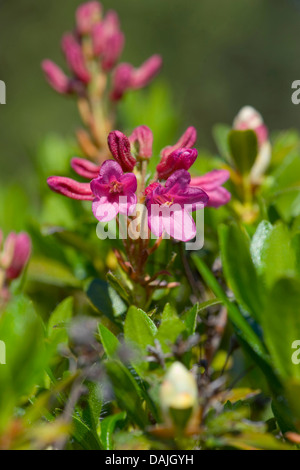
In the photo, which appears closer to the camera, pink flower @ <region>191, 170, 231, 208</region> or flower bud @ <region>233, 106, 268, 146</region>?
pink flower @ <region>191, 170, 231, 208</region>

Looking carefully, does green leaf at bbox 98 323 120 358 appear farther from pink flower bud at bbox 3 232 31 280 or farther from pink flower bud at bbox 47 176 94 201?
pink flower bud at bbox 3 232 31 280

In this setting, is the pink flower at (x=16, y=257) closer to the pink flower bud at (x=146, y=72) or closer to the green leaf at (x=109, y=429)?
the green leaf at (x=109, y=429)

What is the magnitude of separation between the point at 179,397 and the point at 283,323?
0.48ft

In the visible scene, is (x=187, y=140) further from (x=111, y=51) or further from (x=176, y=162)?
(x=111, y=51)

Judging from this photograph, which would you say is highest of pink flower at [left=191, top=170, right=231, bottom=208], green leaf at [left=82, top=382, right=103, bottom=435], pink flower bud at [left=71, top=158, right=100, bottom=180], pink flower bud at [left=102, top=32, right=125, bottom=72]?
pink flower bud at [left=102, top=32, right=125, bottom=72]

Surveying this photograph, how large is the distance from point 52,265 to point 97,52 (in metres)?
0.68

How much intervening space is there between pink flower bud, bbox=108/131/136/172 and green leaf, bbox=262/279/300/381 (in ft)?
0.98

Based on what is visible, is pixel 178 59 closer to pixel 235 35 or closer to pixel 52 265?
pixel 235 35

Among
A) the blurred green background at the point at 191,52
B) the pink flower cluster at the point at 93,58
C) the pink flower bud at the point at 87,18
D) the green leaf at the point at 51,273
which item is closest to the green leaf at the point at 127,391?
the green leaf at the point at 51,273

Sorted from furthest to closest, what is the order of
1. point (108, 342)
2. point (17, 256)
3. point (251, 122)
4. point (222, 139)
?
point (222, 139), point (251, 122), point (17, 256), point (108, 342)

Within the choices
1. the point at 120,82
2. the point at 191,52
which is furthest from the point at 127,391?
the point at 191,52

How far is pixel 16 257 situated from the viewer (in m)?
0.94

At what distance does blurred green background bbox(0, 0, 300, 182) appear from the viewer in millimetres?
8594

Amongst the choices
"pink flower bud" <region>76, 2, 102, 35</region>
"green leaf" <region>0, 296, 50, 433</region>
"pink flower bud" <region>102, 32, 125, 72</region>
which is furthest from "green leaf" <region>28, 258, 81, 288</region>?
"pink flower bud" <region>76, 2, 102, 35</region>
